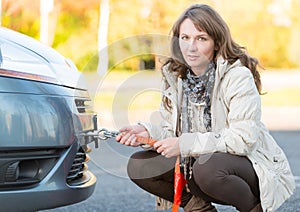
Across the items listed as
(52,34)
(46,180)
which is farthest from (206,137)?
(52,34)

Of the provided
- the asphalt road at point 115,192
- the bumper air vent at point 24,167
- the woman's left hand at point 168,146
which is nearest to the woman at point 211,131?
the woman's left hand at point 168,146

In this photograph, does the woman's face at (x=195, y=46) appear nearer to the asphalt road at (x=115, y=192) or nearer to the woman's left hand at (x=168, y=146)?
the woman's left hand at (x=168, y=146)

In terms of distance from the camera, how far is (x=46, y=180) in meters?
3.22

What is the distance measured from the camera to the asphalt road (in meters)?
3.78

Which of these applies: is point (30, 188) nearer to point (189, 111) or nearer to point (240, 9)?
point (189, 111)

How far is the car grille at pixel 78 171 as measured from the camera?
11.3ft

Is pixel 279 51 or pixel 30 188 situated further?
pixel 279 51

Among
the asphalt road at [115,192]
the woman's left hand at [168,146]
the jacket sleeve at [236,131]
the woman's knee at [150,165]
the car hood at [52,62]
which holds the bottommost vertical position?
the asphalt road at [115,192]

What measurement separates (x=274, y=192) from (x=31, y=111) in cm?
118

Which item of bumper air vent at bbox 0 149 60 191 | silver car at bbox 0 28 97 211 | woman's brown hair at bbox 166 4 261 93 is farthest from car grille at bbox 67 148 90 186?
woman's brown hair at bbox 166 4 261 93

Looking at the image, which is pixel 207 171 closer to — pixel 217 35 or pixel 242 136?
pixel 242 136

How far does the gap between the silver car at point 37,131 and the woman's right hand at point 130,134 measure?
8.8 inches

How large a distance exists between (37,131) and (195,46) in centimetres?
87

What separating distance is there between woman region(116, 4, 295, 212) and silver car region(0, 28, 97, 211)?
0.28 meters
